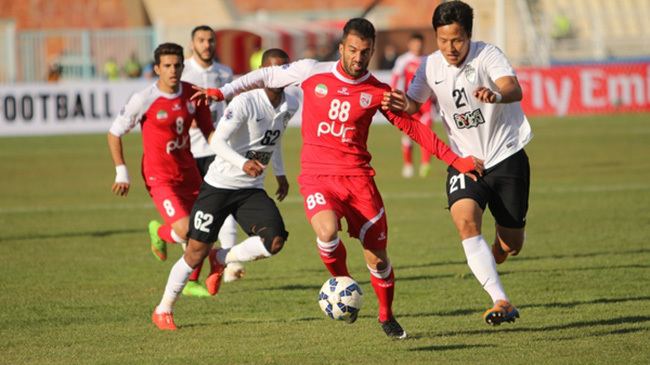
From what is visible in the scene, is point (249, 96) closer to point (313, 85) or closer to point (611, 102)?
point (313, 85)

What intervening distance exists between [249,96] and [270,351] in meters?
2.11

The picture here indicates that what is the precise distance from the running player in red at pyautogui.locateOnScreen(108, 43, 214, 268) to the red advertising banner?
2494cm

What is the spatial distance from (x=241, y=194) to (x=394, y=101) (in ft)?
5.10

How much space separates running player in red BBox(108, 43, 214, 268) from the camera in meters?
9.80

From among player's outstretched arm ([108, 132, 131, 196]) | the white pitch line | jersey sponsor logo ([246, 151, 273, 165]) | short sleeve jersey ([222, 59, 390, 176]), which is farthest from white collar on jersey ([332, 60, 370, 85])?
the white pitch line

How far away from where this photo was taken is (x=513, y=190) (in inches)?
331

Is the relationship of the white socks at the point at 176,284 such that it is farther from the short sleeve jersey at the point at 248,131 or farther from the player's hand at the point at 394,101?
the player's hand at the point at 394,101

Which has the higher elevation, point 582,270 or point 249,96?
point 249,96

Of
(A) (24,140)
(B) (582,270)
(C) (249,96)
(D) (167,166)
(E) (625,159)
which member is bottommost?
(A) (24,140)

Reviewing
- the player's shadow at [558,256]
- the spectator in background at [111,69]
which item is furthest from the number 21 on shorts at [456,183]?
the spectator in background at [111,69]

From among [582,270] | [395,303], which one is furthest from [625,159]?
[395,303]

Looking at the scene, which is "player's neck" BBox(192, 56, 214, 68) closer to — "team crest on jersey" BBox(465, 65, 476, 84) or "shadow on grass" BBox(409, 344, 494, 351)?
"team crest on jersey" BBox(465, 65, 476, 84)

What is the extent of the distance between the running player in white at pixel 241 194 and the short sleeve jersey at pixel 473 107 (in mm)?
1108

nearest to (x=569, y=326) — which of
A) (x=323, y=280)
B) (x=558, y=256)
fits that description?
(x=323, y=280)
